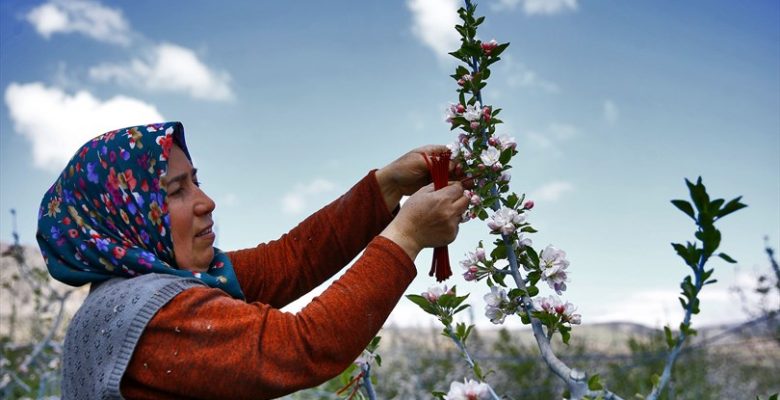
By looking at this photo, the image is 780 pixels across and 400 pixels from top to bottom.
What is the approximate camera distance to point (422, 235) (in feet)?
4.74

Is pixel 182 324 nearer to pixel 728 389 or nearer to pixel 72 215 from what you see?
pixel 72 215

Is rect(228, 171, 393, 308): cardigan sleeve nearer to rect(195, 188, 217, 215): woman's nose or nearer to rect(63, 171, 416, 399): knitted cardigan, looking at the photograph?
rect(195, 188, 217, 215): woman's nose

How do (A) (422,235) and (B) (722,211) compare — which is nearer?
(B) (722,211)

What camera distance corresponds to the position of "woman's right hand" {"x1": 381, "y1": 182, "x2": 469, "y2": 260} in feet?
4.67

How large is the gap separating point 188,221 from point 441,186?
667 mm

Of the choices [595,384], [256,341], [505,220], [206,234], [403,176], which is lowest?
[595,384]

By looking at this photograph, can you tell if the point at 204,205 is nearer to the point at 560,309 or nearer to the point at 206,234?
the point at 206,234

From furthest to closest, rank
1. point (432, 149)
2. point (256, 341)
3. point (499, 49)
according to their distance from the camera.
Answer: point (432, 149), point (499, 49), point (256, 341)

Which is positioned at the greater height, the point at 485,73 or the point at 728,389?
the point at 485,73

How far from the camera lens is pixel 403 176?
1.95 m

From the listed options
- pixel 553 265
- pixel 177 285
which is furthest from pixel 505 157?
pixel 177 285

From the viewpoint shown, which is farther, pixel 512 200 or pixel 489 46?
pixel 489 46

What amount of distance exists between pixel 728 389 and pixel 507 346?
4.15 m

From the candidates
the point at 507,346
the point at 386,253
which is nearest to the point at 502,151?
the point at 386,253
